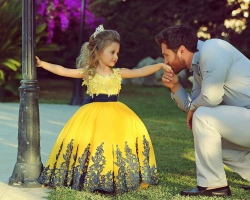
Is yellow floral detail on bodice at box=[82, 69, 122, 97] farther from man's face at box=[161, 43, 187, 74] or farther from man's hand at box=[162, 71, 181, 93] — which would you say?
man's face at box=[161, 43, 187, 74]

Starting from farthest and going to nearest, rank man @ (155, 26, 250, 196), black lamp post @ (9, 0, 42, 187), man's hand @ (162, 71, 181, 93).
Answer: man's hand @ (162, 71, 181, 93) < black lamp post @ (9, 0, 42, 187) < man @ (155, 26, 250, 196)

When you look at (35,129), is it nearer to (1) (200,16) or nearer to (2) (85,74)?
→ (2) (85,74)

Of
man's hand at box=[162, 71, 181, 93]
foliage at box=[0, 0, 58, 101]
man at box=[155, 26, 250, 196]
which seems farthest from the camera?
foliage at box=[0, 0, 58, 101]

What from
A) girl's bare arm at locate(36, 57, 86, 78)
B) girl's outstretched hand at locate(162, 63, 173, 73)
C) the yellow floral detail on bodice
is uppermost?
girl's outstretched hand at locate(162, 63, 173, 73)

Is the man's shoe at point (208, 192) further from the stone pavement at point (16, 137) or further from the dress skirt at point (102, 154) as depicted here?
the stone pavement at point (16, 137)

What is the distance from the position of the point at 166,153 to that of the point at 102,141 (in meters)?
2.21

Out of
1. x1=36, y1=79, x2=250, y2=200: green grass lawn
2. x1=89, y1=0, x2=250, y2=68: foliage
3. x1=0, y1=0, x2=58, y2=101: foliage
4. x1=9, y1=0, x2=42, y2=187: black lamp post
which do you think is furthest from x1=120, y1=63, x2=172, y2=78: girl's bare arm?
x1=89, y1=0, x2=250, y2=68: foliage

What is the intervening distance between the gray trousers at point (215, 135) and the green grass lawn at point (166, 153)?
265 mm

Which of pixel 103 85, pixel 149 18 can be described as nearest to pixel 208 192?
pixel 103 85

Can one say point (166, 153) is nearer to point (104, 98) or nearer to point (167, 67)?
→ point (104, 98)

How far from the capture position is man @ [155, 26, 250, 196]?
496 centimetres

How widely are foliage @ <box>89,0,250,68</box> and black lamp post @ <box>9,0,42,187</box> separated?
555 inches

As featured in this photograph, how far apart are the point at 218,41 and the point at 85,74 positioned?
3.97 ft

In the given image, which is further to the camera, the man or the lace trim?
the lace trim
